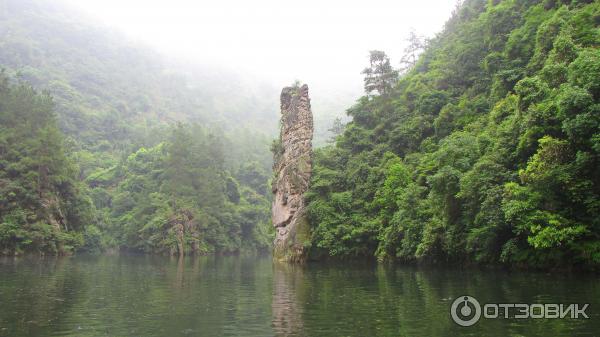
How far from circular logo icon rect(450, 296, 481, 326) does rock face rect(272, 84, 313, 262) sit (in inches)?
1395

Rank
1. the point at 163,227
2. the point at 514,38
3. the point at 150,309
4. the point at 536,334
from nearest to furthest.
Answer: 1. the point at 536,334
2. the point at 150,309
3. the point at 514,38
4. the point at 163,227

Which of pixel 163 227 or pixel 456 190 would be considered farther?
pixel 163 227

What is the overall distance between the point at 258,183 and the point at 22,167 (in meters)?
67.8

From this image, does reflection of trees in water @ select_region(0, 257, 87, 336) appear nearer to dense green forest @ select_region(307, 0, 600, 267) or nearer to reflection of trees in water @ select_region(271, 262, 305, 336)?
reflection of trees in water @ select_region(271, 262, 305, 336)

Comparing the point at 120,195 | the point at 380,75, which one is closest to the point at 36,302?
the point at 380,75

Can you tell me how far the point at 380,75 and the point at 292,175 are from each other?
1892 cm

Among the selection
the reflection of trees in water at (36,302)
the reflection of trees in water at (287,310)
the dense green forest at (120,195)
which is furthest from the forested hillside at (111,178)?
the reflection of trees in water at (287,310)

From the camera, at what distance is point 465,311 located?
1568cm

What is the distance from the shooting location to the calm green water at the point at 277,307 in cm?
1284

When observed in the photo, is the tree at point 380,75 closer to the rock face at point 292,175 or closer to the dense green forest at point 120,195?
the rock face at point 292,175

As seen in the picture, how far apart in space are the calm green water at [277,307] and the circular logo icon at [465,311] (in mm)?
292

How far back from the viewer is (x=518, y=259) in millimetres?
29344

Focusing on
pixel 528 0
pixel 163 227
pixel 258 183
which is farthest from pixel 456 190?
pixel 258 183

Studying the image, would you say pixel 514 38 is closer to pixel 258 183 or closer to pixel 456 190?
pixel 456 190
